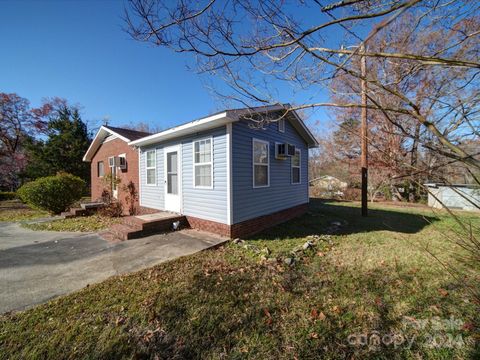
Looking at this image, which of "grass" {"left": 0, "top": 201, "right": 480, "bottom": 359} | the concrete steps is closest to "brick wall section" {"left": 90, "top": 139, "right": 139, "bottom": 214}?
the concrete steps

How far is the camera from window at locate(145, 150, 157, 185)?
8.16 metres

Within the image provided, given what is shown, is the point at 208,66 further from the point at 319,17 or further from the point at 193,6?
the point at 319,17

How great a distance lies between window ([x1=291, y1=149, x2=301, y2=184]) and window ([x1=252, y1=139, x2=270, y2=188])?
2.09 meters

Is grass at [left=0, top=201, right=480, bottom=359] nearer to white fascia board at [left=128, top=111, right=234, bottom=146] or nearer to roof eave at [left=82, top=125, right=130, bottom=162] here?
white fascia board at [left=128, top=111, right=234, bottom=146]

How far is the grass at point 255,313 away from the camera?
223cm

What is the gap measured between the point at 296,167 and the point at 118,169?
8696 millimetres

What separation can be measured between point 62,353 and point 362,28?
4688mm

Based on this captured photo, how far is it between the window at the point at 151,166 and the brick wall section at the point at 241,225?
2.68 meters

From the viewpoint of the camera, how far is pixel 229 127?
5.54 metres

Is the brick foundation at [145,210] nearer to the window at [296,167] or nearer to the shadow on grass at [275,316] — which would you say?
the shadow on grass at [275,316]

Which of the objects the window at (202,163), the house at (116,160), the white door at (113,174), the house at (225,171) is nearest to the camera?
the house at (225,171)

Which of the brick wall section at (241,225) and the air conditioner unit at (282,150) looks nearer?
the brick wall section at (241,225)

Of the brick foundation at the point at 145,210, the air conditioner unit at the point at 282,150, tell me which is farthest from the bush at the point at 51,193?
the air conditioner unit at the point at 282,150

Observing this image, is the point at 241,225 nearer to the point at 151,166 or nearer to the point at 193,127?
the point at 193,127
